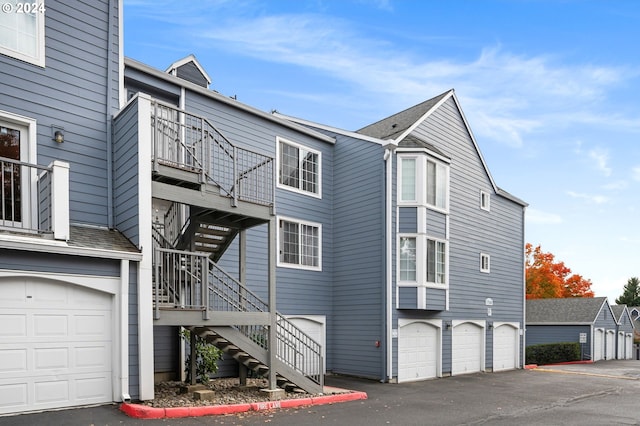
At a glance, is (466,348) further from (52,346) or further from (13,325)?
(13,325)

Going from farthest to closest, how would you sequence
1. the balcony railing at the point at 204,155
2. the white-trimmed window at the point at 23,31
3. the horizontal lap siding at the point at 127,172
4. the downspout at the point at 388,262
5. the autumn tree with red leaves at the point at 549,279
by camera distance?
1. the autumn tree with red leaves at the point at 549,279
2. the downspout at the point at 388,262
3. the balcony railing at the point at 204,155
4. the horizontal lap siding at the point at 127,172
5. the white-trimmed window at the point at 23,31

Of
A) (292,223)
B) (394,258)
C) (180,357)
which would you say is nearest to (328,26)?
(292,223)

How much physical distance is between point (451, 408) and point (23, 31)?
37.8ft

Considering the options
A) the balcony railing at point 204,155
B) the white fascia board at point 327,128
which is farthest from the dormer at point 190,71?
the white fascia board at point 327,128

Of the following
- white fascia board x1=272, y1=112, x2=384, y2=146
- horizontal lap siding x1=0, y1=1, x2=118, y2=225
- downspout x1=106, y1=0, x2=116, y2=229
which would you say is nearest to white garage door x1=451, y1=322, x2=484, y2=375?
white fascia board x1=272, y1=112, x2=384, y2=146

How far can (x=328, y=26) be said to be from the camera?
52.8ft

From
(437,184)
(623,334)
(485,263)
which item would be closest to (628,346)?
(623,334)

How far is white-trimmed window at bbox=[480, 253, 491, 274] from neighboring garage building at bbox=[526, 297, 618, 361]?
705 inches

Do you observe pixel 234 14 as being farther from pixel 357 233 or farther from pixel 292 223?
pixel 357 233

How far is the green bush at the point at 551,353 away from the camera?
31.9 m

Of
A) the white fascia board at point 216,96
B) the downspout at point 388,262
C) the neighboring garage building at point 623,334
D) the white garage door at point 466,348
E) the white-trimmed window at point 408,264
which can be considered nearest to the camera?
the white fascia board at point 216,96

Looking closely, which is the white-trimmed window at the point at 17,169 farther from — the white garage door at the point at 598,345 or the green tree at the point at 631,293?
the green tree at the point at 631,293

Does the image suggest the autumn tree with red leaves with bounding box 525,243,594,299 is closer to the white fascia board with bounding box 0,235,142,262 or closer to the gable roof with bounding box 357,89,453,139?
the gable roof with bounding box 357,89,453,139

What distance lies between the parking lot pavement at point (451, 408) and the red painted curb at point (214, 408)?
19 cm
